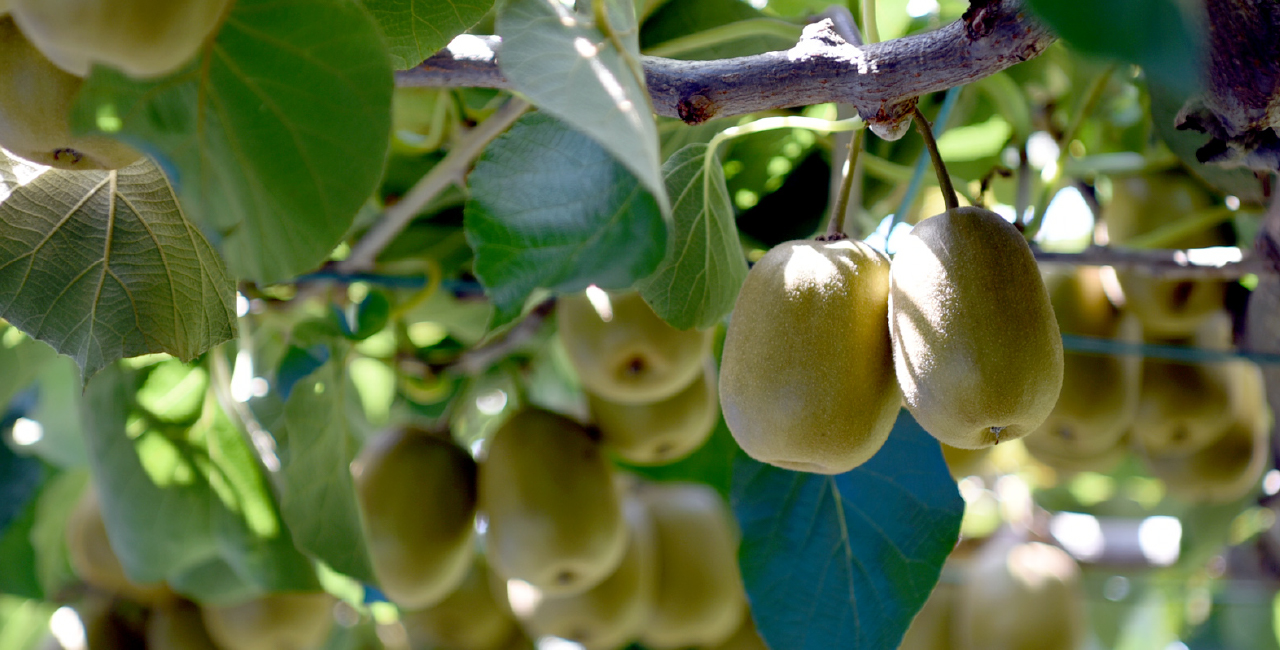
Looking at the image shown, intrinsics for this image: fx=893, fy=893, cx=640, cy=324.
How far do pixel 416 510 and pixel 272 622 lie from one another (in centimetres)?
26

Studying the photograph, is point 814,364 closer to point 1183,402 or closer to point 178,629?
point 1183,402

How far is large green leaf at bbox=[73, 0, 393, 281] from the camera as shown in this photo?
1.20 ft

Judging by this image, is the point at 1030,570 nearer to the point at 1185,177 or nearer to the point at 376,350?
the point at 1185,177

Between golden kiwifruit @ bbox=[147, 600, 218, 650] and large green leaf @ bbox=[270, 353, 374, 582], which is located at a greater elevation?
large green leaf @ bbox=[270, 353, 374, 582]

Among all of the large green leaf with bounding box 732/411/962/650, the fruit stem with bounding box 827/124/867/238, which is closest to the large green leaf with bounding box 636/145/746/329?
the fruit stem with bounding box 827/124/867/238

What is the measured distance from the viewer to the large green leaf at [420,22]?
486 mm

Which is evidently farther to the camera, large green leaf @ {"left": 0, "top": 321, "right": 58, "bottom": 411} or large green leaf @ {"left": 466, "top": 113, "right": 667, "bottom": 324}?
large green leaf @ {"left": 0, "top": 321, "right": 58, "bottom": 411}

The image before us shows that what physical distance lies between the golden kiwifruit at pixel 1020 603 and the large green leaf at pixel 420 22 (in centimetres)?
105

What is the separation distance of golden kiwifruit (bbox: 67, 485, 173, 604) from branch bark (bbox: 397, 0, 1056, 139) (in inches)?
40.0

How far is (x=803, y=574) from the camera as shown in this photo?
67 cm

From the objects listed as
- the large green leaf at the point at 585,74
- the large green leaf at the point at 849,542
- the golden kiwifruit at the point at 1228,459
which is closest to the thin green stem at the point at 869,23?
the large green leaf at the point at 585,74

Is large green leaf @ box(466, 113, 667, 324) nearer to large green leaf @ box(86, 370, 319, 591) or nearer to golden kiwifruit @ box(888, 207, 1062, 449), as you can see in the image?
golden kiwifruit @ box(888, 207, 1062, 449)

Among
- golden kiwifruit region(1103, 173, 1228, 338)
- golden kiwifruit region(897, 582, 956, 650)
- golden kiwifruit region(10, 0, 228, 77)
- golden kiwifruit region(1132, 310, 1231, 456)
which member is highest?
golden kiwifruit region(10, 0, 228, 77)

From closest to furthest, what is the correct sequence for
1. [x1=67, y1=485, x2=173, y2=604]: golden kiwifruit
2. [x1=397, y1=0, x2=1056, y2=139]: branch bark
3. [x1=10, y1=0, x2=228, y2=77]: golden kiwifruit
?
[x1=10, y1=0, x2=228, y2=77]: golden kiwifruit
[x1=397, y1=0, x2=1056, y2=139]: branch bark
[x1=67, y1=485, x2=173, y2=604]: golden kiwifruit
